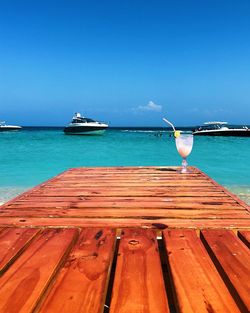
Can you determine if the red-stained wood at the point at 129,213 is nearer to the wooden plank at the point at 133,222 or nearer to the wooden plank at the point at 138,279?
the wooden plank at the point at 133,222

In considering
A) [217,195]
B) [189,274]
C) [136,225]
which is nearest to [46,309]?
[189,274]

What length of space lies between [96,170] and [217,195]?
73.1 inches

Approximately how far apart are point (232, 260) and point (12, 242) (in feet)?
2.94

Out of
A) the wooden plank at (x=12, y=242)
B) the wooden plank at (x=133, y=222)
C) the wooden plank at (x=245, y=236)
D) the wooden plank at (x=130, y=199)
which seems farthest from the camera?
the wooden plank at (x=130, y=199)

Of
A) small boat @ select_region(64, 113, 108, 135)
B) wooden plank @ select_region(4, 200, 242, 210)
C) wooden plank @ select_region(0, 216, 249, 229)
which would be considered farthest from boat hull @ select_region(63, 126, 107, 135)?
wooden plank @ select_region(0, 216, 249, 229)

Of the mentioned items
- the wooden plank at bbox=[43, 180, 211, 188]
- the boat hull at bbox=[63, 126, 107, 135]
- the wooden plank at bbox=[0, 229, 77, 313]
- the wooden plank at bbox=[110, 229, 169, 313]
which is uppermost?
the wooden plank at bbox=[110, 229, 169, 313]

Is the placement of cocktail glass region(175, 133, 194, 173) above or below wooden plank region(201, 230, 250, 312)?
above

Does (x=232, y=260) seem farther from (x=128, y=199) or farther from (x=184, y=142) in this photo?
(x=184, y=142)

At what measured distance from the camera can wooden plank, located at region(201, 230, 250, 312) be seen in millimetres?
1022

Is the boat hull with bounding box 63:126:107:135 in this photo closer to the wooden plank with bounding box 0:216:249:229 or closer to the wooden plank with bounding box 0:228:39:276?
the wooden plank with bounding box 0:216:249:229

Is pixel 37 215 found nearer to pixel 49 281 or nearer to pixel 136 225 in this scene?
pixel 136 225

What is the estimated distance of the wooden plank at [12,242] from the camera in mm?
1272

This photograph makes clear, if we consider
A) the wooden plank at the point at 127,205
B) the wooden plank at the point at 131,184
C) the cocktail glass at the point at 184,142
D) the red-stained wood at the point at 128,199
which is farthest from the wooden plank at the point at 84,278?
the cocktail glass at the point at 184,142

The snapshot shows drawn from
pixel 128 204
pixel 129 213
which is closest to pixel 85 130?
pixel 128 204
